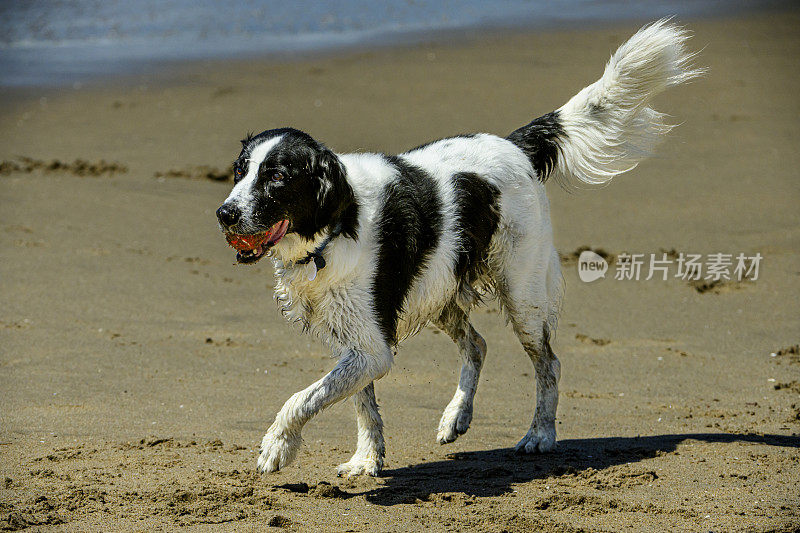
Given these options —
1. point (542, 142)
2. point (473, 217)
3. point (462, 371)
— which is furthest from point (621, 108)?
point (462, 371)

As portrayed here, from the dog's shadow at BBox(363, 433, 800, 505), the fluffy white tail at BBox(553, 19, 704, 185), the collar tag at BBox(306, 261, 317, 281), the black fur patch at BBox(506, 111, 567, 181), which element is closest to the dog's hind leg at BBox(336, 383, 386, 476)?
the dog's shadow at BBox(363, 433, 800, 505)

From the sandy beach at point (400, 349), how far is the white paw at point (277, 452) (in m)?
0.14

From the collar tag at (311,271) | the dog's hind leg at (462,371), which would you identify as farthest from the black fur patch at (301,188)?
the dog's hind leg at (462,371)

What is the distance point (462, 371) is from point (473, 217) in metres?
1.12

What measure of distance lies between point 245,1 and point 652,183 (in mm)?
13816

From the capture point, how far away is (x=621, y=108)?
6.00m

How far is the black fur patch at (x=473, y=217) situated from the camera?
525cm

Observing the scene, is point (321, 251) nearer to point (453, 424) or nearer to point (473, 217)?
point (473, 217)

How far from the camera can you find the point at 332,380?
465cm

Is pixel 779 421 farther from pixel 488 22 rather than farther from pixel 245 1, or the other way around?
pixel 245 1

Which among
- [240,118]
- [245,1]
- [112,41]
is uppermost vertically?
[245,1]

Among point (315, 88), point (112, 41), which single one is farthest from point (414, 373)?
point (112, 41)

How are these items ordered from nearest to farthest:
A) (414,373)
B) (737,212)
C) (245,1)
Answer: (414,373), (737,212), (245,1)

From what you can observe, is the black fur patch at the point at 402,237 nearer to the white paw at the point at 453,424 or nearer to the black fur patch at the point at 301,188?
the black fur patch at the point at 301,188
